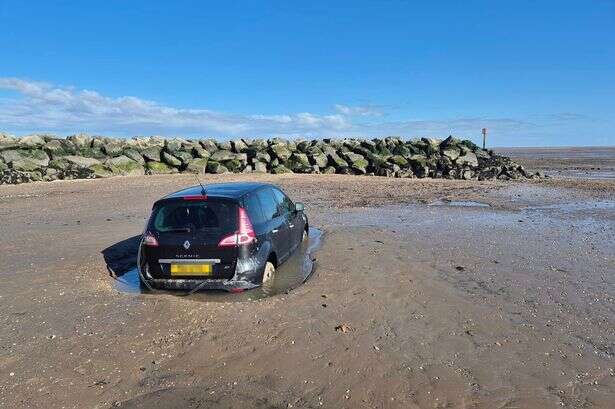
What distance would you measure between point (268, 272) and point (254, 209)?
100 centimetres

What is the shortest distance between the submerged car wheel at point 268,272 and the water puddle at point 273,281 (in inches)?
2.7

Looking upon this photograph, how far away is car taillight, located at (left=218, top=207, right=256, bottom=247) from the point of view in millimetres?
6859

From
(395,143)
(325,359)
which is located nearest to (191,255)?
(325,359)

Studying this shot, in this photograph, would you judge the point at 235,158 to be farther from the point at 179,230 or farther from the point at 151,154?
the point at 179,230

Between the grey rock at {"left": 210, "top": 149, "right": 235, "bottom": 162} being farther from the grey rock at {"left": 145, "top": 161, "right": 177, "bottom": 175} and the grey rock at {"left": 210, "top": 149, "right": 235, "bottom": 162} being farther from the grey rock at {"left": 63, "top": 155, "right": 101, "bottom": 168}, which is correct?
the grey rock at {"left": 63, "top": 155, "right": 101, "bottom": 168}

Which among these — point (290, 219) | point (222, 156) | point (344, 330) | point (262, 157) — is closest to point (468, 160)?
point (262, 157)

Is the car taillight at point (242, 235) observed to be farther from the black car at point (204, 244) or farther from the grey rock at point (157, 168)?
the grey rock at point (157, 168)

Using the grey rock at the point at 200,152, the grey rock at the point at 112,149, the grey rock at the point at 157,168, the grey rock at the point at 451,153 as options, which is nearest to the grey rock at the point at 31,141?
the grey rock at the point at 112,149

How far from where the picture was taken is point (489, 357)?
Answer: 5.08 metres

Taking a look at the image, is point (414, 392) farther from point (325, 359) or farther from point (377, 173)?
point (377, 173)

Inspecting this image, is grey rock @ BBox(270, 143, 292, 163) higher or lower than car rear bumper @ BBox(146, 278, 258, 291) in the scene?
higher

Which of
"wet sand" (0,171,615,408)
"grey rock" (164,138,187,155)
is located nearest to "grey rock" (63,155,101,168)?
"grey rock" (164,138,187,155)

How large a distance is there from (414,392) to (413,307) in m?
2.22

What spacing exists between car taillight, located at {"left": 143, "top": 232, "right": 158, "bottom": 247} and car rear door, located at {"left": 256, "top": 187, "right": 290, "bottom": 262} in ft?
5.62
